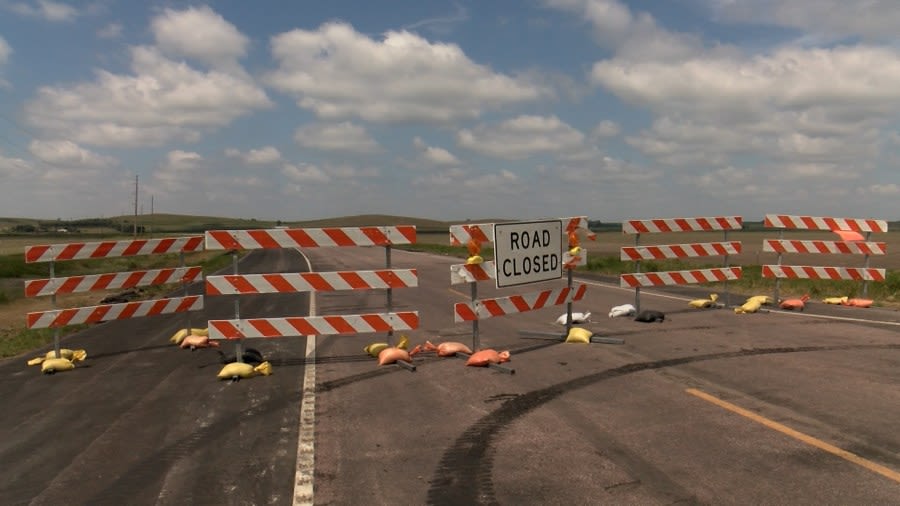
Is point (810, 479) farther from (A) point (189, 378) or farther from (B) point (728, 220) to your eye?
(B) point (728, 220)

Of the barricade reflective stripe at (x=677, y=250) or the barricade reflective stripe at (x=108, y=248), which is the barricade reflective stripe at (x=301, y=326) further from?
the barricade reflective stripe at (x=677, y=250)

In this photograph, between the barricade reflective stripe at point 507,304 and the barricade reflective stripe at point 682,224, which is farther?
the barricade reflective stripe at point 682,224

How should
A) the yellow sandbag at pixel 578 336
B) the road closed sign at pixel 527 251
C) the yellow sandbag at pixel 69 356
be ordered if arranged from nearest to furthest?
1. the road closed sign at pixel 527 251
2. the yellow sandbag at pixel 69 356
3. the yellow sandbag at pixel 578 336

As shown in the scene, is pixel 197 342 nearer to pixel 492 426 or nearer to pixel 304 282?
pixel 304 282

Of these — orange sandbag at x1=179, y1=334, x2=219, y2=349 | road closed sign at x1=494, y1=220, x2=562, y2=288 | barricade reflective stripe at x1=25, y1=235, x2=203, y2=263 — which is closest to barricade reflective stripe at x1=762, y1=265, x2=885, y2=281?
road closed sign at x1=494, y1=220, x2=562, y2=288

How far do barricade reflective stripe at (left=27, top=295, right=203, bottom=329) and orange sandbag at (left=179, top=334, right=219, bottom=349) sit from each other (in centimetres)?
53

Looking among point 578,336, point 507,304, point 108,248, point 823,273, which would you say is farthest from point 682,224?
point 108,248

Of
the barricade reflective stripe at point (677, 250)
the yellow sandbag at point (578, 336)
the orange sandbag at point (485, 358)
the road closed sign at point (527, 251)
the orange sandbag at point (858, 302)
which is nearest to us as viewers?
the orange sandbag at point (485, 358)

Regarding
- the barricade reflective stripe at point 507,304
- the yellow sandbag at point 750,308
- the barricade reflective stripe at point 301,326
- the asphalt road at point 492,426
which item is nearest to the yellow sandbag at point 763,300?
the yellow sandbag at point 750,308

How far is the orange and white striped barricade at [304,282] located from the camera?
8906mm

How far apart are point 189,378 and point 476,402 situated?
4050 mm

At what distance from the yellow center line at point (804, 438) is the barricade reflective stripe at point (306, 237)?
4.61 m

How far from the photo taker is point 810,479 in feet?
14.9

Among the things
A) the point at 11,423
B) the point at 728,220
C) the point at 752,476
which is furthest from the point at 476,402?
the point at 728,220
